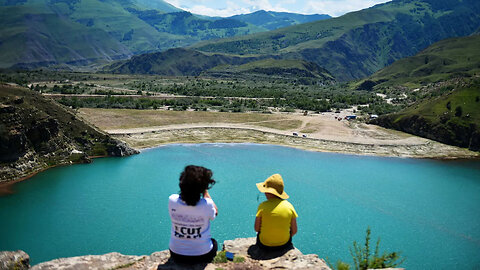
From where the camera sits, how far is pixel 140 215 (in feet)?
91.8

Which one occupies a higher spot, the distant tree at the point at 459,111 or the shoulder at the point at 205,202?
the distant tree at the point at 459,111

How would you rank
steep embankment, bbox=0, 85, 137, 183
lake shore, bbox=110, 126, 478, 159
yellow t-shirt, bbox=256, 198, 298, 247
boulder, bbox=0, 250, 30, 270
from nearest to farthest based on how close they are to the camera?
boulder, bbox=0, 250, 30, 270 < yellow t-shirt, bbox=256, 198, 298, 247 < steep embankment, bbox=0, 85, 137, 183 < lake shore, bbox=110, 126, 478, 159

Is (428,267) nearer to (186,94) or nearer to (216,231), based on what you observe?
(216,231)

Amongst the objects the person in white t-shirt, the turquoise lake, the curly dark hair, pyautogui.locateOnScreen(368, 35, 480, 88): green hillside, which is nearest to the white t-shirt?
the person in white t-shirt

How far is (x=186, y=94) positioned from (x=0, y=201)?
275 feet

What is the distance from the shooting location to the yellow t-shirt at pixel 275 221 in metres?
11.2

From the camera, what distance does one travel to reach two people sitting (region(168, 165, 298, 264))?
355 inches

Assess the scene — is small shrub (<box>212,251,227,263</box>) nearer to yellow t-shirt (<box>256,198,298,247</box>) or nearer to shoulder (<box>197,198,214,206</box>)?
yellow t-shirt (<box>256,198,298,247</box>)

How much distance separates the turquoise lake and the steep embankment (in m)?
1.70

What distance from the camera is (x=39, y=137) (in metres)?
→ 38.8

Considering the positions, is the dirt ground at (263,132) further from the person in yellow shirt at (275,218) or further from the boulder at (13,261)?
the person in yellow shirt at (275,218)

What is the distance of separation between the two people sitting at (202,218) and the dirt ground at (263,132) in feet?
137

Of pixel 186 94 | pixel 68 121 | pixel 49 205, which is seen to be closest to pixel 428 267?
pixel 49 205

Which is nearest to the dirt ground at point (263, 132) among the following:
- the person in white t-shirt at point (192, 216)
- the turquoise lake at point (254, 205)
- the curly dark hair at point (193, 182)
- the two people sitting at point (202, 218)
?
the turquoise lake at point (254, 205)
